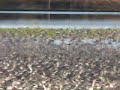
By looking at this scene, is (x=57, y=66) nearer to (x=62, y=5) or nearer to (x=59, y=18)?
(x=59, y=18)

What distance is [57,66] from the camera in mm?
5520

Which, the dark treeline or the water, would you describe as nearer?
the water

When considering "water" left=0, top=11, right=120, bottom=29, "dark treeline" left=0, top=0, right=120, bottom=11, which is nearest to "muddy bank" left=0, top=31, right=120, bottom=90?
"water" left=0, top=11, right=120, bottom=29

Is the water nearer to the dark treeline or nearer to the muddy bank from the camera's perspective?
the dark treeline

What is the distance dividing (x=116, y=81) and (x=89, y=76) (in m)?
0.37

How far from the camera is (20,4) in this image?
1272cm

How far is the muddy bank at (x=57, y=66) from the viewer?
197 inches

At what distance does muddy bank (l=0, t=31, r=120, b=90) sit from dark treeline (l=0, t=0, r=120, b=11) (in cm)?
645

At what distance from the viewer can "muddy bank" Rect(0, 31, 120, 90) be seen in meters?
5.01

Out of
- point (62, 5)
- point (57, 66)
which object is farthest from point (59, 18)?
point (57, 66)

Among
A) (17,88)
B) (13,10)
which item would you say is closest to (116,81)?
(17,88)

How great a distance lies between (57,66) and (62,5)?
752 centimetres

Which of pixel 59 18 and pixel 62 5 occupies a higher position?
pixel 62 5

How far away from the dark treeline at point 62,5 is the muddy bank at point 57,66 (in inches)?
254
